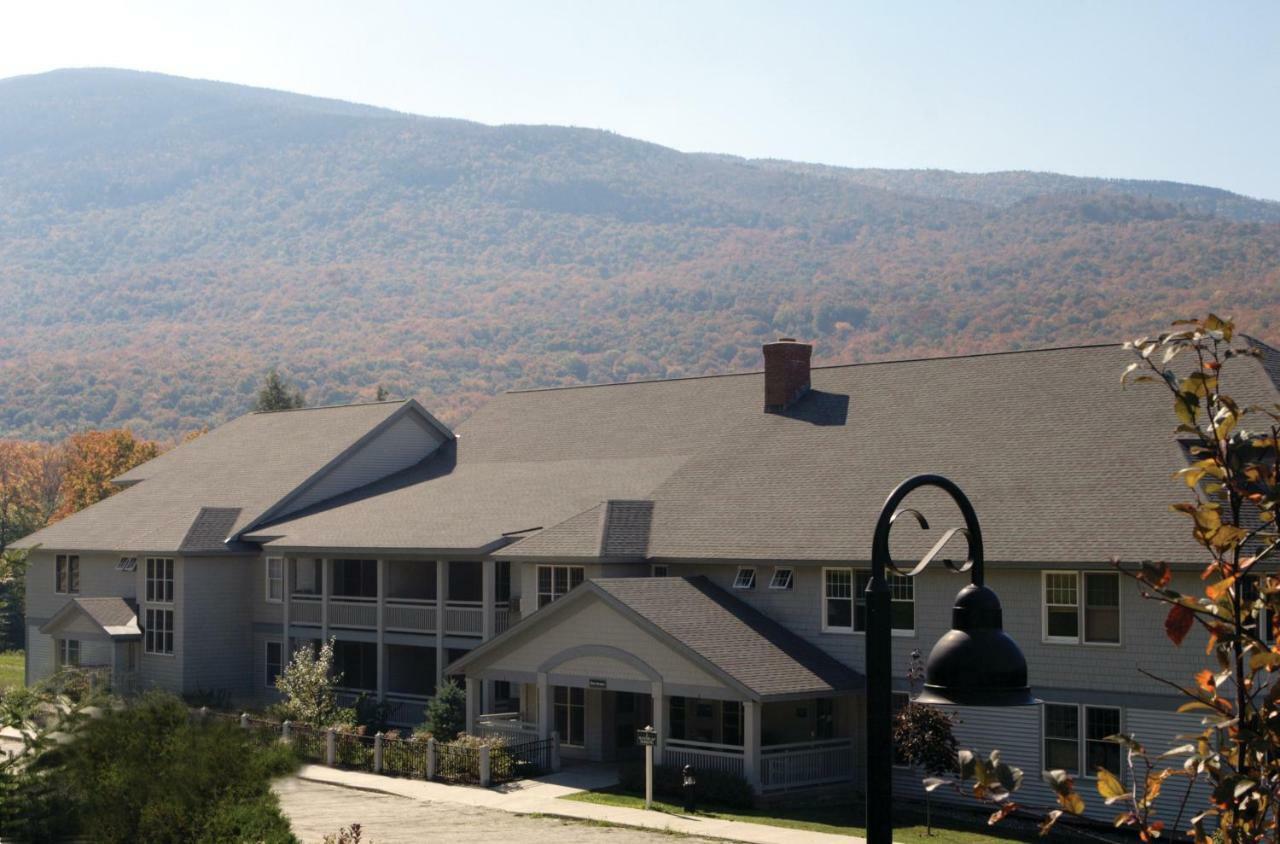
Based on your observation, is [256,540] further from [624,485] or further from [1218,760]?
[1218,760]

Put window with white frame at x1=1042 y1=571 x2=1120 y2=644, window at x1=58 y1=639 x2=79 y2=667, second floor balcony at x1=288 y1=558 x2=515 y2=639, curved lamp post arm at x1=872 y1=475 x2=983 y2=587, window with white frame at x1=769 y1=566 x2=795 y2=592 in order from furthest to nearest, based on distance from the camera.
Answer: window at x1=58 y1=639 x2=79 y2=667 < second floor balcony at x1=288 y1=558 x2=515 y2=639 < window with white frame at x1=769 y1=566 x2=795 y2=592 < window with white frame at x1=1042 y1=571 x2=1120 y2=644 < curved lamp post arm at x1=872 y1=475 x2=983 y2=587

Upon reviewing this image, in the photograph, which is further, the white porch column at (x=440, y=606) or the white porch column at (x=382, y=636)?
the white porch column at (x=382, y=636)

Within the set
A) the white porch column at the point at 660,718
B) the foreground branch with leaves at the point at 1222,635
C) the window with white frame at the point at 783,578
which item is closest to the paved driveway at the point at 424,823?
the white porch column at the point at 660,718

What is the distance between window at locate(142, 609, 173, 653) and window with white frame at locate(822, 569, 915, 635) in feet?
84.3

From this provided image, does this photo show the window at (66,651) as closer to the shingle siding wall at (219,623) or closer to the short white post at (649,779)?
the shingle siding wall at (219,623)

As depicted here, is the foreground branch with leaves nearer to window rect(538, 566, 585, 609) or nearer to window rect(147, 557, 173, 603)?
window rect(538, 566, 585, 609)

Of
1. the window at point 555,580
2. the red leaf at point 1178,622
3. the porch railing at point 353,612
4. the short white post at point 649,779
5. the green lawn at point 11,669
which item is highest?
the red leaf at point 1178,622

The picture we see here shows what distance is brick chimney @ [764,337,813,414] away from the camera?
47.2 meters

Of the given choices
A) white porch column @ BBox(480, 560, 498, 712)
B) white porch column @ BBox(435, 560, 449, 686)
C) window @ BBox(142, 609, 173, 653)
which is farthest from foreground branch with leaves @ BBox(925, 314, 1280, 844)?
window @ BBox(142, 609, 173, 653)

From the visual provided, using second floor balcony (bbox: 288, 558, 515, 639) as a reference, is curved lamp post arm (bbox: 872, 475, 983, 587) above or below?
above

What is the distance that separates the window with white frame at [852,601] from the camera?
1473 inches

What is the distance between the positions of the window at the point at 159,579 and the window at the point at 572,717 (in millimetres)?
17638

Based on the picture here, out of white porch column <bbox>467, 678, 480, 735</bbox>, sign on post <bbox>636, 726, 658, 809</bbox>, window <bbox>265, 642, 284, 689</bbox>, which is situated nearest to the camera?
sign on post <bbox>636, 726, 658, 809</bbox>

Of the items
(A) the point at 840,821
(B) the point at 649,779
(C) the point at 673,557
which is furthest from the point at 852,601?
(B) the point at 649,779
